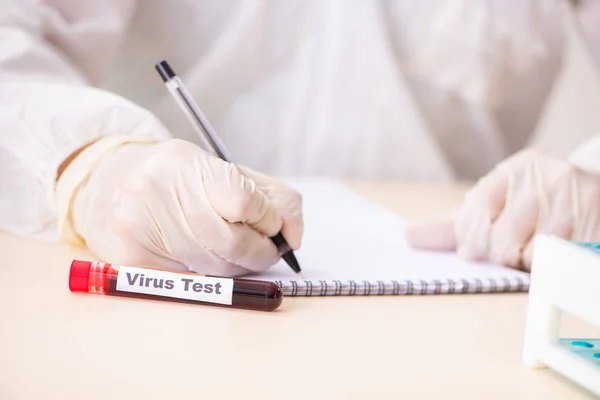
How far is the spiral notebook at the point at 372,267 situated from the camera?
0.64m

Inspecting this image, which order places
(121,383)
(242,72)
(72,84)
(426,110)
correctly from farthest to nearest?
(426,110) < (242,72) < (72,84) < (121,383)

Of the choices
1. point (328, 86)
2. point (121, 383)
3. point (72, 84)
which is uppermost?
point (328, 86)

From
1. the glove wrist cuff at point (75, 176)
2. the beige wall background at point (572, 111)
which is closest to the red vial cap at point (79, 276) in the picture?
the glove wrist cuff at point (75, 176)

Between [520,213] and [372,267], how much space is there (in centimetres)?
16

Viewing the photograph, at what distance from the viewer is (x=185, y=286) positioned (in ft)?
1.86

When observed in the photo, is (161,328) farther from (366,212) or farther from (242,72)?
(242,72)

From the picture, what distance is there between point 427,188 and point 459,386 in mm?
747

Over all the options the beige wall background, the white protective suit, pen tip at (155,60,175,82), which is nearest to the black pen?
pen tip at (155,60,175,82)

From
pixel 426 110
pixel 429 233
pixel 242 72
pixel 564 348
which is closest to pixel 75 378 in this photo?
pixel 564 348

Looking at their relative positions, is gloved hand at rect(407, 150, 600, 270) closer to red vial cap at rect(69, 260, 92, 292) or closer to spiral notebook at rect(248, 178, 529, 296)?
spiral notebook at rect(248, 178, 529, 296)

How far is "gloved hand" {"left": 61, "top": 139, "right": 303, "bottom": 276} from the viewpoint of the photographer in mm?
606

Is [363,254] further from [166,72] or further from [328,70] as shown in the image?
[328,70]

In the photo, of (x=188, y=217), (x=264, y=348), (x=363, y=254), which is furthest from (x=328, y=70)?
(x=264, y=348)

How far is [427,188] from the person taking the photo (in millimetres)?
1189
